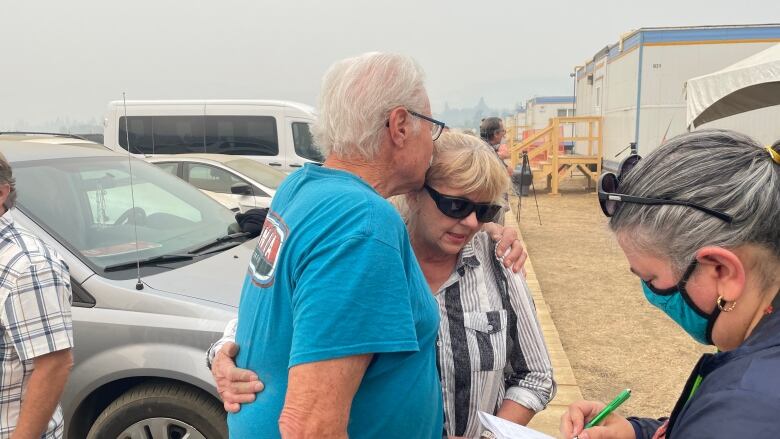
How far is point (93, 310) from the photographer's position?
2.92 metres

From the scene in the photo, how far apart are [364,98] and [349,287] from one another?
467 millimetres

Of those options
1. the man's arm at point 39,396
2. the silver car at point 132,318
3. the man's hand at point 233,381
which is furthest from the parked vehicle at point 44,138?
the man's hand at point 233,381

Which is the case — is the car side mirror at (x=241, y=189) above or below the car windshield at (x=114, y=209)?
below

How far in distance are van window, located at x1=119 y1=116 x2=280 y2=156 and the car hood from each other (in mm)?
9745

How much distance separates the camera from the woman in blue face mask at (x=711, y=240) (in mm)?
1038

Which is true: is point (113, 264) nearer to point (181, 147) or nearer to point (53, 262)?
point (53, 262)

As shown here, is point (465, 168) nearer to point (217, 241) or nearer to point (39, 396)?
point (39, 396)

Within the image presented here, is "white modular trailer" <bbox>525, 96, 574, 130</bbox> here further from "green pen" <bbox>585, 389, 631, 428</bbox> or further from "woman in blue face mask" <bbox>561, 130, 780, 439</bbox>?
"woman in blue face mask" <bbox>561, 130, 780, 439</bbox>

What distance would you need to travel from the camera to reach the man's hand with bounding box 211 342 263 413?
136cm

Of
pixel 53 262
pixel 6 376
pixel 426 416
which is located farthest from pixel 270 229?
pixel 6 376

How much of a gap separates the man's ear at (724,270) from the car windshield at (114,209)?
2.71 meters

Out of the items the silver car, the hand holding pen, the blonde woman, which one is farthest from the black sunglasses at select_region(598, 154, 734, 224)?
the silver car

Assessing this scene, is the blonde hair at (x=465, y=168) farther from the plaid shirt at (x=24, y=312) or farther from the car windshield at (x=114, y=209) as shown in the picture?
the car windshield at (x=114, y=209)

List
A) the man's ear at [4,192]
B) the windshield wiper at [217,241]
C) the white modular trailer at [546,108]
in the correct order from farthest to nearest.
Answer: the white modular trailer at [546,108] < the windshield wiper at [217,241] < the man's ear at [4,192]
